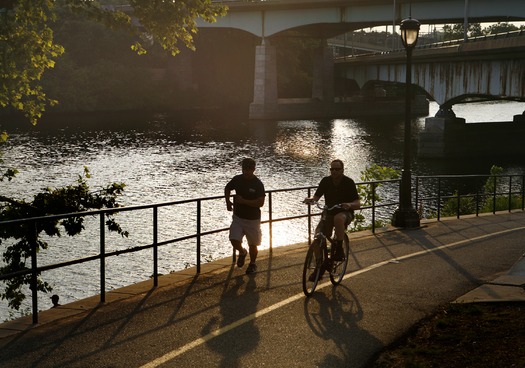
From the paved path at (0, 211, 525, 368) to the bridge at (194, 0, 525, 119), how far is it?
3925cm

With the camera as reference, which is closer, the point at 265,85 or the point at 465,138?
the point at 465,138

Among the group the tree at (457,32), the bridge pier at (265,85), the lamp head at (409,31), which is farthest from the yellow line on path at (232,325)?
the tree at (457,32)

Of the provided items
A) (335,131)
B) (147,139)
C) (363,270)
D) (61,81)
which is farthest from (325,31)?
(363,270)

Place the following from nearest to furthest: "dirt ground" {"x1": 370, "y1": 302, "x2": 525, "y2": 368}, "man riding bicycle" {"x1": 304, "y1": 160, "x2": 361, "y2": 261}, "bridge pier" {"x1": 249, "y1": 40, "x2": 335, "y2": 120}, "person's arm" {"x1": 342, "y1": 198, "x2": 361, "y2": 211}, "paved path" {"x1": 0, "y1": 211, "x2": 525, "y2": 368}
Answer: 1. "dirt ground" {"x1": 370, "y1": 302, "x2": 525, "y2": 368}
2. "paved path" {"x1": 0, "y1": 211, "x2": 525, "y2": 368}
3. "person's arm" {"x1": 342, "y1": 198, "x2": 361, "y2": 211}
4. "man riding bicycle" {"x1": 304, "y1": 160, "x2": 361, "y2": 261}
5. "bridge pier" {"x1": 249, "y1": 40, "x2": 335, "y2": 120}

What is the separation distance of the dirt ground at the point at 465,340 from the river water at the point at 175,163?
40.3 feet

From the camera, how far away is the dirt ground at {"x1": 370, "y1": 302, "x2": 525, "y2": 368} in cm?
789

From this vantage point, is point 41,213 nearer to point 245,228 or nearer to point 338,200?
point 245,228

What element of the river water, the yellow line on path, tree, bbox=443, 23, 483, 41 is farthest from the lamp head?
tree, bbox=443, 23, 483, 41

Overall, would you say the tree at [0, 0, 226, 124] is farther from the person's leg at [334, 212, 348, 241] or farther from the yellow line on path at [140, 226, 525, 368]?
the person's leg at [334, 212, 348, 241]

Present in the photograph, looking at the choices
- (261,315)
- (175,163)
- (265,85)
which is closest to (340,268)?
(261,315)

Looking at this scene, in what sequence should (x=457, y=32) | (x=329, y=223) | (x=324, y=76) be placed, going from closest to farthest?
(x=329, y=223) → (x=324, y=76) → (x=457, y=32)

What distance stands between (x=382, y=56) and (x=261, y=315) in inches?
2781

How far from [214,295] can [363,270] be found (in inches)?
116

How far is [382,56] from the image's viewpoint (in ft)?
257
